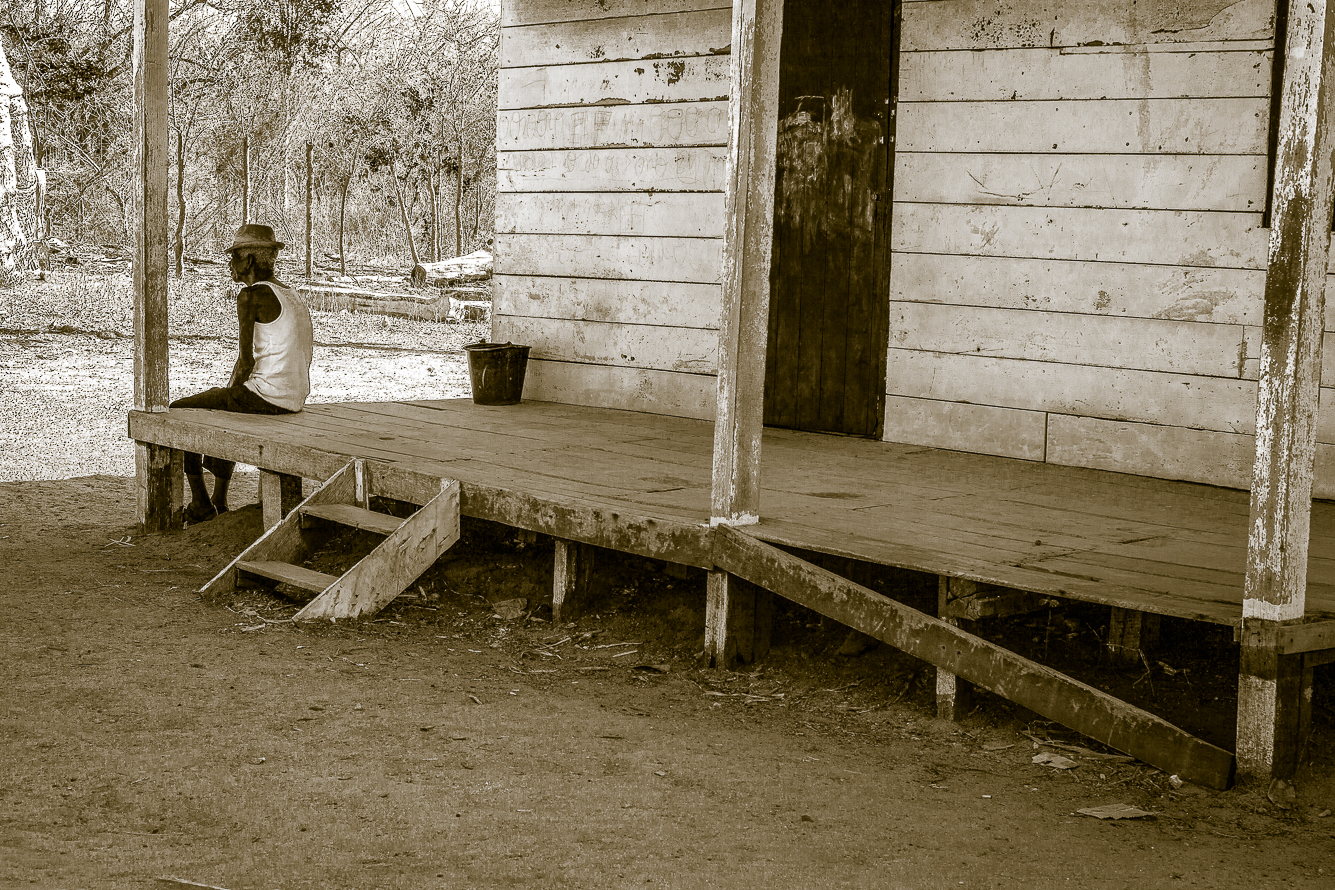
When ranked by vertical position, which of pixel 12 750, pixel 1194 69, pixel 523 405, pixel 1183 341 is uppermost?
pixel 1194 69

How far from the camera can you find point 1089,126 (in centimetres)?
671

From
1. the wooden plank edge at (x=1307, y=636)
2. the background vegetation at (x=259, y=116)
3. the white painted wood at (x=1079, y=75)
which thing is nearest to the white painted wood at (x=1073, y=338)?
the white painted wood at (x=1079, y=75)

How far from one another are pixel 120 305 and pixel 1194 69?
14675 millimetres

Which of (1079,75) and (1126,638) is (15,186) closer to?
(1079,75)

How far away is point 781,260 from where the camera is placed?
789 centimetres

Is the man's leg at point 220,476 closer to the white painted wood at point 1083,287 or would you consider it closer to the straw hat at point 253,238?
the straw hat at point 253,238

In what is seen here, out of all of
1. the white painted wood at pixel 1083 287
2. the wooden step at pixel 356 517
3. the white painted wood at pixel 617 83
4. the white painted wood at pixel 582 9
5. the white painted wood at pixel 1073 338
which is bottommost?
the wooden step at pixel 356 517

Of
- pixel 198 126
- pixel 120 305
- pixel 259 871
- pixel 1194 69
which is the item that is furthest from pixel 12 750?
pixel 198 126

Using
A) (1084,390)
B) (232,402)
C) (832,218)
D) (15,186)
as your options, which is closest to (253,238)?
(232,402)

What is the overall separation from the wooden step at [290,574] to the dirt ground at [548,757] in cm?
14

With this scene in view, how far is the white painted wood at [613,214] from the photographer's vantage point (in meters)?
8.30

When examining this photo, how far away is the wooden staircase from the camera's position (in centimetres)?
615

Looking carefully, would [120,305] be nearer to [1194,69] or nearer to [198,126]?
[198,126]

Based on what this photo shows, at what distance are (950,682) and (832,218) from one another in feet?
11.3
